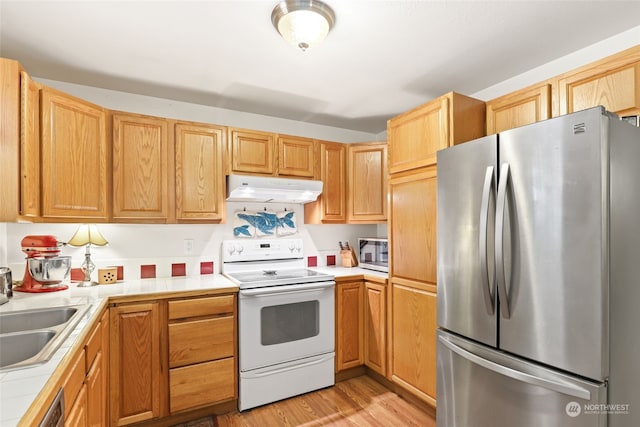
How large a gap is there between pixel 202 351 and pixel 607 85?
2764 millimetres

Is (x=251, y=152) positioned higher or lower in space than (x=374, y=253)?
higher

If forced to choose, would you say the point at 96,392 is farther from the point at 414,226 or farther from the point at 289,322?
the point at 414,226

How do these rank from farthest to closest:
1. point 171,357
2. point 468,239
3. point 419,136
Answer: point 419,136
point 171,357
point 468,239

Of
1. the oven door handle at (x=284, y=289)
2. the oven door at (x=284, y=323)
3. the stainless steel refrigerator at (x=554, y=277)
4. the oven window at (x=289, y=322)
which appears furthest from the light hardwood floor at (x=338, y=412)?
the oven door handle at (x=284, y=289)

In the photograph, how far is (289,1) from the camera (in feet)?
4.94

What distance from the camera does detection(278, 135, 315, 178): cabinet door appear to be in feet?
9.35

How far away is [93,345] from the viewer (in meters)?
1.58

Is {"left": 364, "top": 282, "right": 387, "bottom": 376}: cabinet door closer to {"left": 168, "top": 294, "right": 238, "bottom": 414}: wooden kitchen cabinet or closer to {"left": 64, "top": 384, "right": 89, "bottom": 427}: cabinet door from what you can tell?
{"left": 168, "top": 294, "right": 238, "bottom": 414}: wooden kitchen cabinet

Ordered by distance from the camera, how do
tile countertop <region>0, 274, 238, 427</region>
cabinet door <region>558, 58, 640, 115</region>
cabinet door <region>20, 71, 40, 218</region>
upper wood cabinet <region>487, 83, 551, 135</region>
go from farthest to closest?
upper wood cabinet <region>487, 83, 551, 135</region>, cabinet door <region>20, 71, 40, 218</region>, cabinet door <region>558, 58, 640, 115</region>, tile countertop <region>0, 274, 238, 427</region>

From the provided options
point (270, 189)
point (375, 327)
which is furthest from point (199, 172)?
point (375, 327)

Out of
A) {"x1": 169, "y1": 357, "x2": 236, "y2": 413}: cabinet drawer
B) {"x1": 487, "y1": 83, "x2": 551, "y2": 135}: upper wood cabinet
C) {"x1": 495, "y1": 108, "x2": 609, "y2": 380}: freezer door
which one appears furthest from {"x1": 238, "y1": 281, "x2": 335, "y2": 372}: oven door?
{"x1": 487, "y1": 83, "x2": 551, "y2": 135}: upper wood cabinet

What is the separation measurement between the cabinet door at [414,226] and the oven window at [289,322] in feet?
2.33

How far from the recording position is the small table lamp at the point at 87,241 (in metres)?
2.29

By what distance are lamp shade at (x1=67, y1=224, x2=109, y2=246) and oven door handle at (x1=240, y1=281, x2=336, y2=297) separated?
1118 mm
